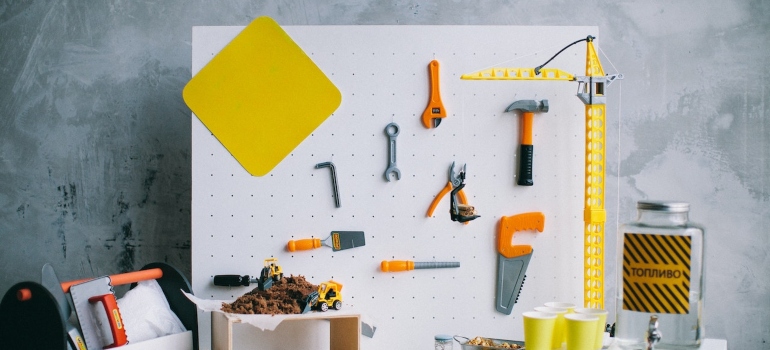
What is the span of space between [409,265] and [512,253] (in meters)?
0.34

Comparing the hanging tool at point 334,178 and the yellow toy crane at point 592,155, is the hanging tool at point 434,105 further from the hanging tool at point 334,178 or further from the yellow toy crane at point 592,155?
the hanging tool at point 334,178

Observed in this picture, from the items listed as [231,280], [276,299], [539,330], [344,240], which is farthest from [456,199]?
[539,330]

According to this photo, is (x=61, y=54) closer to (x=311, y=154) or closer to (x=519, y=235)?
(x=311, y=154)

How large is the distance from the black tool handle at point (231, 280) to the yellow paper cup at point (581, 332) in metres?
A: 1.20

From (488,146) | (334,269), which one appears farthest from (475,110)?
(334,269)

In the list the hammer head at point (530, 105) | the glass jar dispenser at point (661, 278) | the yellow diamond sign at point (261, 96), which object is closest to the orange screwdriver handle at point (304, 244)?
the yellow diamond sign at point (261, 96)

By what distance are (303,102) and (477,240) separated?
28.6 inches

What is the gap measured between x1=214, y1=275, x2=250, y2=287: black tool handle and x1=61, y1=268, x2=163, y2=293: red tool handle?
178 mm

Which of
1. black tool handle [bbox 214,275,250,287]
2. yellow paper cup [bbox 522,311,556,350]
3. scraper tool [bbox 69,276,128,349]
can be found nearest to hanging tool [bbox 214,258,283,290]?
black tool handle [bbox 214,275,250,287]

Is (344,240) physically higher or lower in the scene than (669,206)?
lower

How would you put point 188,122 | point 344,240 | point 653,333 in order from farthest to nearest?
point 188,122 → point 344,240 → point 653,333

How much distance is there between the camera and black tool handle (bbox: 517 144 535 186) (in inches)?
89.9

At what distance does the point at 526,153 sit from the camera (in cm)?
229

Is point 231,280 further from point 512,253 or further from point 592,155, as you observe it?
point 592,155
